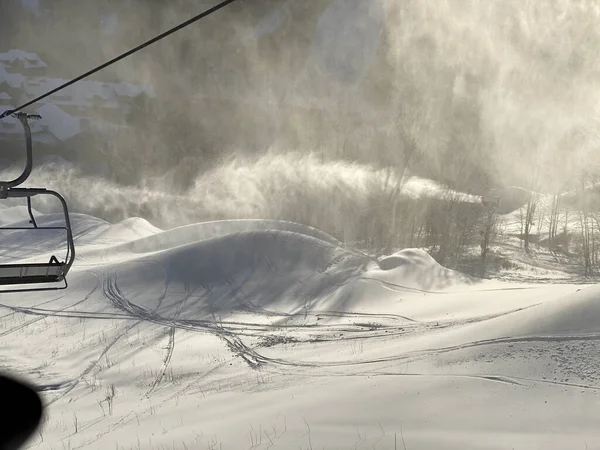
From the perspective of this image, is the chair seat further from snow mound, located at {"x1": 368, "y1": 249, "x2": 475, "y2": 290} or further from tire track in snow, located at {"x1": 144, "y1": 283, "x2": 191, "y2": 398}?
snow mound, located at {"x1": 368, "y1": 249, "x2": 475, "y2": 290}

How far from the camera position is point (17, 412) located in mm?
7902

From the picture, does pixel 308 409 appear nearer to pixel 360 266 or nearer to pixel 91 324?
pixel 91 324

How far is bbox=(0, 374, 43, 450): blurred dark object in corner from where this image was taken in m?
6.88

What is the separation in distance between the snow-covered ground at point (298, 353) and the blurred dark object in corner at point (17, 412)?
24cm

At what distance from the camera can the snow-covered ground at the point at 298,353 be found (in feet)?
17.9

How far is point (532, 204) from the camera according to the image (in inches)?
1492

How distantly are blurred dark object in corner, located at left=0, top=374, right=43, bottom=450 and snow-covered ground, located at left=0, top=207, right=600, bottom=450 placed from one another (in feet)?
0.79

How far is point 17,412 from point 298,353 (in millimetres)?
4605

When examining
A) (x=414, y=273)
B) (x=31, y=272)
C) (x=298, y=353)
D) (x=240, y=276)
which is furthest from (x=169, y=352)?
(x=414, y=273)

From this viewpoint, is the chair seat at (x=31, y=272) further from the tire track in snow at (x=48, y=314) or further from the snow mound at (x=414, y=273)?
the snow mound at (x=414, y=273)

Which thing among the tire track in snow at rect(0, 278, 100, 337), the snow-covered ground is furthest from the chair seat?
the tire track in snow at rect(0, 278, 100, 337)

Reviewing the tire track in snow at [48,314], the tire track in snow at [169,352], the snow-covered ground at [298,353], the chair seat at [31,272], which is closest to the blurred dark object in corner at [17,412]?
the snow-covered ground at [298,353]

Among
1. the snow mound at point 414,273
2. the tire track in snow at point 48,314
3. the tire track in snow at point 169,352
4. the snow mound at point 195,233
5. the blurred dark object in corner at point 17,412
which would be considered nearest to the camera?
the blurred dark object in corner at point 17,412

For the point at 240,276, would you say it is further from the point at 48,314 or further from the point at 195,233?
the point at 195,233
